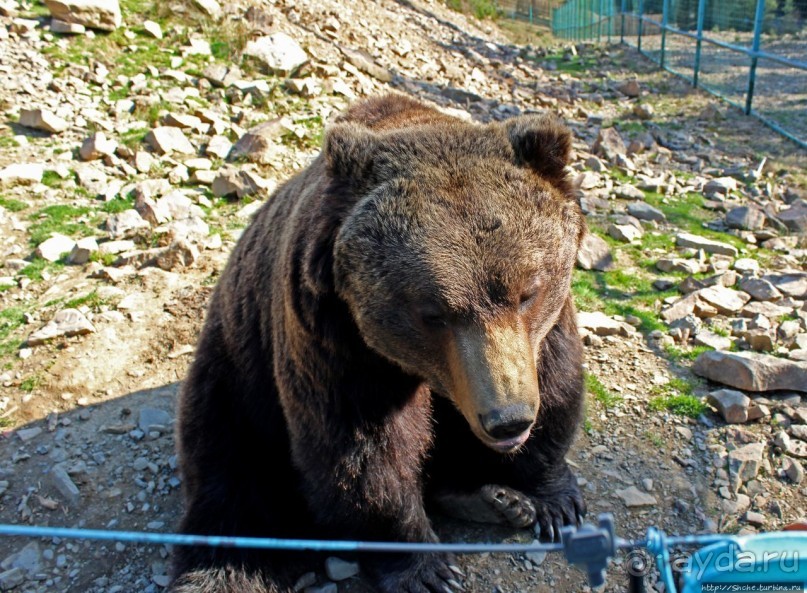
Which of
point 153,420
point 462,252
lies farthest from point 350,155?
point 153,420

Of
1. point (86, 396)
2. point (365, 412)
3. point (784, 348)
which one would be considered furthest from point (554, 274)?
point (86, 396)

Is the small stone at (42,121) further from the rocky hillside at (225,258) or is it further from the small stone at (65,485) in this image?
the small stone at (65,485)

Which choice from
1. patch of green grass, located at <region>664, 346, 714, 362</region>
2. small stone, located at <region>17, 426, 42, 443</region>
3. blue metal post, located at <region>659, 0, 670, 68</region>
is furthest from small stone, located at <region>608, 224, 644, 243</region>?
blue metal post, located at <region>659, 0, 670, 68</region>

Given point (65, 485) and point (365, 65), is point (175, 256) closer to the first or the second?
point (65, 485)

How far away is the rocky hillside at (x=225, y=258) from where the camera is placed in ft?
11.8

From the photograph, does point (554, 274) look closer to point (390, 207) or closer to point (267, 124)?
point (390, 207)

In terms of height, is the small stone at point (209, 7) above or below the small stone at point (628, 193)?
above

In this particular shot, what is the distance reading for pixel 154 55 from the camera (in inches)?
347

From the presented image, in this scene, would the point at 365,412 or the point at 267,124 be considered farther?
the point at 267,124

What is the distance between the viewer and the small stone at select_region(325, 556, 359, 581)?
333 centimetres

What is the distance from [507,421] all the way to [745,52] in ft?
33.1

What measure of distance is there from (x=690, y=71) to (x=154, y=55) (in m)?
10.2

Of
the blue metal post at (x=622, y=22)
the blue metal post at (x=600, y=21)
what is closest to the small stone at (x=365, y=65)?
the blue metal post at (x=622, y=22)

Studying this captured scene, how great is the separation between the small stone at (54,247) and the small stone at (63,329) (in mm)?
1036
